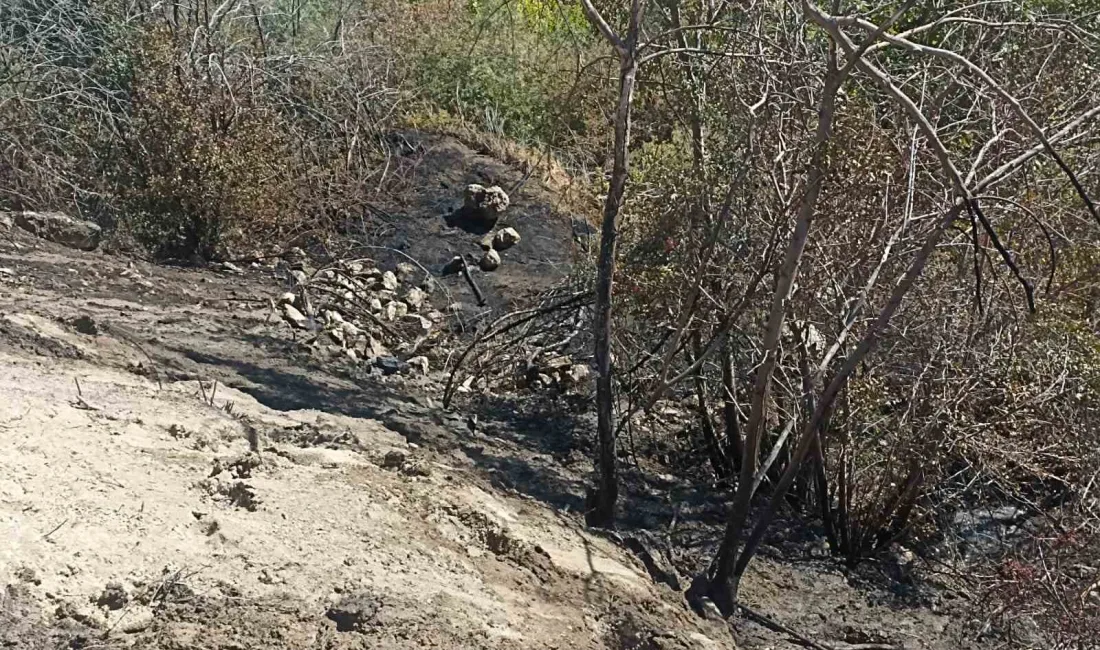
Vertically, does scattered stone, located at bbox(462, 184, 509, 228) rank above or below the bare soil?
above

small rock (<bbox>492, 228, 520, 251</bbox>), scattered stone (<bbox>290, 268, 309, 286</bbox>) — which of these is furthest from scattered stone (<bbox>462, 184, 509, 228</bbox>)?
scattered stone (<bbox>290, 268, 309, 286</bbox>)

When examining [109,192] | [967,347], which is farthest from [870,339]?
[109,192]

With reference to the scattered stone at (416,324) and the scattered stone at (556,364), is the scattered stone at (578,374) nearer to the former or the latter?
the scattered stone at (556,364)

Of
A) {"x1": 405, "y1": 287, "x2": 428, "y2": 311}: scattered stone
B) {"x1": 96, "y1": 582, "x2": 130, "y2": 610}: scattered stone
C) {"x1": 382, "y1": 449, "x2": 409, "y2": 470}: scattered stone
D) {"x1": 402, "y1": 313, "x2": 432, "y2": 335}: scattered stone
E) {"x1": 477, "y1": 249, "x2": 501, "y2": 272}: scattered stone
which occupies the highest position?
{"x1": 477, "y1": 249, "x2": 501, "y2": 272}: scattered stone

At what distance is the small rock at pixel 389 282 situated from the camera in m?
9.61

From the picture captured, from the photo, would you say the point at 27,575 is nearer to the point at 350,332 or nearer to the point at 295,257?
the point at 350,332

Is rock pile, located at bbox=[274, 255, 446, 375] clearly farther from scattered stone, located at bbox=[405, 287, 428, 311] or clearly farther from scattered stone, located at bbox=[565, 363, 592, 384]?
scattered stone, located at bbox=[565, 363, 592, 384]

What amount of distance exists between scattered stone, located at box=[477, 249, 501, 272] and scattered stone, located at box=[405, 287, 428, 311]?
29.3 inches

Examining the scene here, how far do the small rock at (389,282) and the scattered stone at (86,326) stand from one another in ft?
12.3

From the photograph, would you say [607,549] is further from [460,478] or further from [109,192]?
[109,192]

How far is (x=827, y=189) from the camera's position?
5.21m

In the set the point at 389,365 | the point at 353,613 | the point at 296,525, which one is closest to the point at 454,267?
the point at 389,365

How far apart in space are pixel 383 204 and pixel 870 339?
21.5 ft

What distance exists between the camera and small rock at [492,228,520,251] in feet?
34.7
